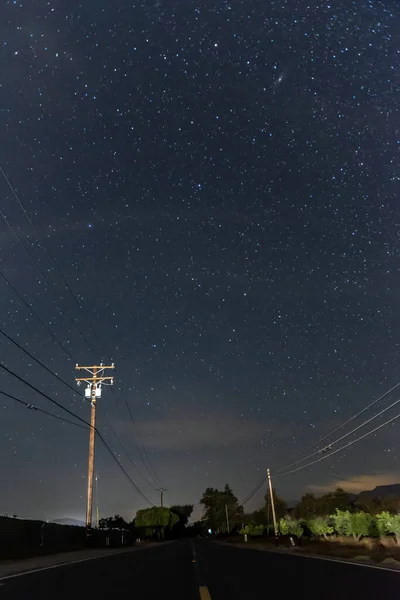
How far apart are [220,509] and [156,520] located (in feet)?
224

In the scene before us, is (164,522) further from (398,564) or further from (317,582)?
(317,582)

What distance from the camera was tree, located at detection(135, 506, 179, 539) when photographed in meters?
107

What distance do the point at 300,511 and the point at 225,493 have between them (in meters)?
82.5

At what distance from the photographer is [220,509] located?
16975 centimetres

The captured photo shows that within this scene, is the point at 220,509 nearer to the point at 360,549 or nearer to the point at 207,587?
the point at 360,549

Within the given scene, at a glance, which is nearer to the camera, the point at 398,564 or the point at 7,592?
the point at 7,592

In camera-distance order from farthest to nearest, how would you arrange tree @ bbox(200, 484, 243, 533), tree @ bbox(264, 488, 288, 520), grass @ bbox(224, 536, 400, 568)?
tree @ bbox(200, 484, 243, 533), tree @ bbox(264, 488, 288, 520), grass @ bbox(224, 536, 400, 568)

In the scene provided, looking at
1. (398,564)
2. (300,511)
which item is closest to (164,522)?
(300,511)

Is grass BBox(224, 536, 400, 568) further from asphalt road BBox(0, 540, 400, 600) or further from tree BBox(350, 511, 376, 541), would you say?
asphalt road BBox(0, 540, 400, 600)

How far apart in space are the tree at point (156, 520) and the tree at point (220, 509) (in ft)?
166

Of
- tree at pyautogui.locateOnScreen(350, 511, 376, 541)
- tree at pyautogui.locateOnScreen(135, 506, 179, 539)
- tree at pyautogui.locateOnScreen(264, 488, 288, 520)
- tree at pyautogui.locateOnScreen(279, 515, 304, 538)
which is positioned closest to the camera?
tree at pyautogui.locateOnScreen(350, 511, 376, 541)

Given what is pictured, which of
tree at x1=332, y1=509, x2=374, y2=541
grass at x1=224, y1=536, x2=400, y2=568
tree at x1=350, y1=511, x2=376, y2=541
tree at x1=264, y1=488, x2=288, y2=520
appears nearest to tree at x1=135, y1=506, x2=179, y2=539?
tree at x1=264, y1=488, x2=288, y2=520

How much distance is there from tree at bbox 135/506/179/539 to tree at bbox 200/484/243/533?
166ft

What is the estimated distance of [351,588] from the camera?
9383 mm
